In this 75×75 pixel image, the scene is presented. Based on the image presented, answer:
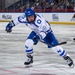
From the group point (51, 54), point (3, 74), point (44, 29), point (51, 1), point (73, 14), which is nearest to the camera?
point (3, 74)

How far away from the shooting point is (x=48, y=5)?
75.4 ft

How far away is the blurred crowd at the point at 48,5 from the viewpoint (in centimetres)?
2241

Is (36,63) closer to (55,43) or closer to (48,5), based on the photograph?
(55,43)

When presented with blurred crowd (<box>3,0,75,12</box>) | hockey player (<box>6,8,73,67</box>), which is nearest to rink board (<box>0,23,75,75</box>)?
hockey player (<box>6,8,73,67</box>)

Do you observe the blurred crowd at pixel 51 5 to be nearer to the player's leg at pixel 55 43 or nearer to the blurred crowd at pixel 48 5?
the blurred crowd at pixel 48 5

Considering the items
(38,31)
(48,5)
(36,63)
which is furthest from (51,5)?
(38,31)

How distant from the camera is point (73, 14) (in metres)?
21.8

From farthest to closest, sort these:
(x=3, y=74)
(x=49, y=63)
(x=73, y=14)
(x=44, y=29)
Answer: (x=73, y=14) < (x=49, y=63) < (x=44, y=29) < (x=3, y=74)

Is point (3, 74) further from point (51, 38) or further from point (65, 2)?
point (65, 2)

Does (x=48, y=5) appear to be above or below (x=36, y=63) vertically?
above

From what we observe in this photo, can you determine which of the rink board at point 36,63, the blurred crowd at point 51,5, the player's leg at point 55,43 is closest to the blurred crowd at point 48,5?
the blurred crowd at point 51,5

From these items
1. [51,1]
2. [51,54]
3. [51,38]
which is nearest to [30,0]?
[51,1]

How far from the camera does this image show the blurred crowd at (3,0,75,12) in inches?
882

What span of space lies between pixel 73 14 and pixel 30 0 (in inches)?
142
